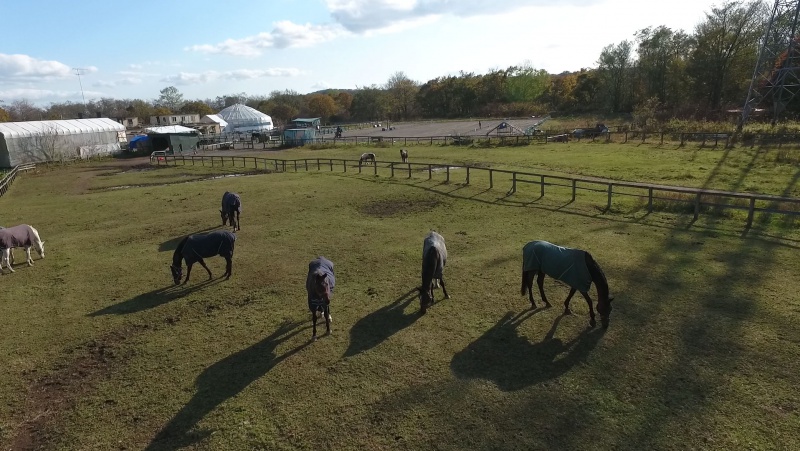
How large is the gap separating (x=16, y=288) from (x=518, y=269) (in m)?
12.2

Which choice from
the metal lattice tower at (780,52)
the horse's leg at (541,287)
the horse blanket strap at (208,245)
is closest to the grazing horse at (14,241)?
the horse blanket strap at (208,245)

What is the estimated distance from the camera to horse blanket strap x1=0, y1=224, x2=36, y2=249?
11.8 meters

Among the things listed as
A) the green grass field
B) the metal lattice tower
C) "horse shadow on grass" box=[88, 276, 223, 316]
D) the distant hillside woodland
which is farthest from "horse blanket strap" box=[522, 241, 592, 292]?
the distant hillside woodland

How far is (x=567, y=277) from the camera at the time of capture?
769 cm

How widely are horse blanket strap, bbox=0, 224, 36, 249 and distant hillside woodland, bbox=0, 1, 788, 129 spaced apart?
158 ft

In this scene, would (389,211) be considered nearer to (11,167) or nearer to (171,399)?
(171,399)

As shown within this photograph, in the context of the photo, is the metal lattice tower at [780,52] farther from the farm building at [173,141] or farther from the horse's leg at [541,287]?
the farm building at [173,141]

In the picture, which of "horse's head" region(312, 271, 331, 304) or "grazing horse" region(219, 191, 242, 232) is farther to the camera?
"grazing horse" region(219, 191, 242, 232)

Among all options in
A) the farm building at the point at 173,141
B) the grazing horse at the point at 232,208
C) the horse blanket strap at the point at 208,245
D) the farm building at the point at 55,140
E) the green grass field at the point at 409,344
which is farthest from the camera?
the farm building at the point at 173,141

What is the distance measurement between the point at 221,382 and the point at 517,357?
4.57m

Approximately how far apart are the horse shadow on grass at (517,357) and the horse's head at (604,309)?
0.16m

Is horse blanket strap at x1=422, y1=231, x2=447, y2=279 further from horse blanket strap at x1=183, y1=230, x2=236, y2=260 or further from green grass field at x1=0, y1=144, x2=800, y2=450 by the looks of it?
horse blanket strap at x1=183, y1=230, x2=236, y2=260

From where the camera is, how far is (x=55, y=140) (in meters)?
40.1

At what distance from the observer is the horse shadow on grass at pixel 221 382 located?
5676 mm
